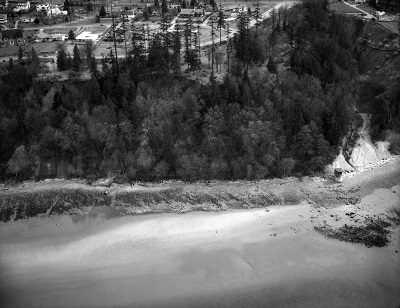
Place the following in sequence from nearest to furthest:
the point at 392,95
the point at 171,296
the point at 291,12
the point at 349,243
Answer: the point at 171,296 → the point at 349,243 → the point at 392,95 → the point at 291,12

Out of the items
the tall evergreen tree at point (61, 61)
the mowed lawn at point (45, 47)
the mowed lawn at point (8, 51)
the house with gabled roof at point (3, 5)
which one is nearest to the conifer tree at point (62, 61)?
the tall evergreen tree at point (61, 61)

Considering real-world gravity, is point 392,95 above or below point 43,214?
above

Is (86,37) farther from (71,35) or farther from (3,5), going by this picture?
(3,5)

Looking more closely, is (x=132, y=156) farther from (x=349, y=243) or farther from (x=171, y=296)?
(x=349, y=243)

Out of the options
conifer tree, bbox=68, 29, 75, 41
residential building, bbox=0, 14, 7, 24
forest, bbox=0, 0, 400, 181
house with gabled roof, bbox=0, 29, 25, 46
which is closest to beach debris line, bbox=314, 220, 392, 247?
forest, bbox=0, 0, 400, 181

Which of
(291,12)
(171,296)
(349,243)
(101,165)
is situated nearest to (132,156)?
(101,165)

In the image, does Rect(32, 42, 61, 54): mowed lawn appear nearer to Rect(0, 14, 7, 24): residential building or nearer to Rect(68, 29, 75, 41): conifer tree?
Rect(68, 29, 75, 41): conifer tree
